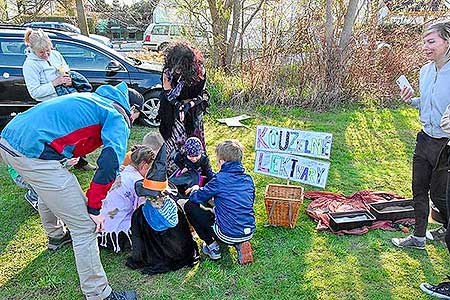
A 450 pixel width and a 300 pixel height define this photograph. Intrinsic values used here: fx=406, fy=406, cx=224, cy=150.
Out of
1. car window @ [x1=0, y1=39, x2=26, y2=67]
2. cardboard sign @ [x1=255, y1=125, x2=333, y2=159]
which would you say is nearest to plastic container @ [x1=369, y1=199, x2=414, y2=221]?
cardboard sign @ [x1=255, y1=125, x2=333, y2=159]

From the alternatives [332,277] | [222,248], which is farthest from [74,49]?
[332,277]

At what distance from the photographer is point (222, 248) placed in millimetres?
3545

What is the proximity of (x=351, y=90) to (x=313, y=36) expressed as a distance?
1.33 metres

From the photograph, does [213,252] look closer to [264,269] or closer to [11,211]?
[264,269]

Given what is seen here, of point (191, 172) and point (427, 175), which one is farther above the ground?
point (427, 175)

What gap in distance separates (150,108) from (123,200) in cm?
371

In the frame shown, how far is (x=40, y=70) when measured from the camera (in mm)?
4012

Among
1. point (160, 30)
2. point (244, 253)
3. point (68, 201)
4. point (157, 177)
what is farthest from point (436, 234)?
point (160, 30)

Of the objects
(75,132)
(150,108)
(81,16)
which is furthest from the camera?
(81,16)

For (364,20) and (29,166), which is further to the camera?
(364,20)

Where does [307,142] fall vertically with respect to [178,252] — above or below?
above

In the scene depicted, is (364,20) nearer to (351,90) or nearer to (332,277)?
(351,90)

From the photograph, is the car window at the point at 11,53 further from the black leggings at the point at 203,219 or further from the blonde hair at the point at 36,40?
the black leggings at the point at 203,219

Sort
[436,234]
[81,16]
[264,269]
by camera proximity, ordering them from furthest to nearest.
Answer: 1. [81,16]
2. [436,234]
3. [264,269]
